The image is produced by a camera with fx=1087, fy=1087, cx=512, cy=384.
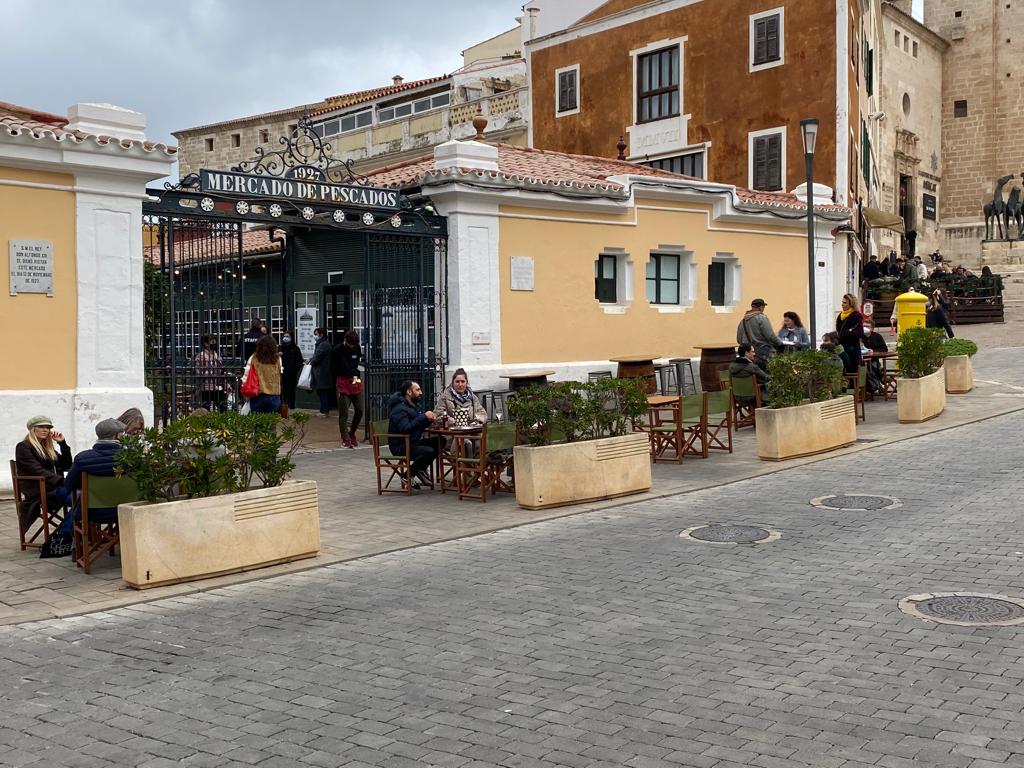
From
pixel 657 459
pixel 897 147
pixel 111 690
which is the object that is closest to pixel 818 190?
pixel 657 459

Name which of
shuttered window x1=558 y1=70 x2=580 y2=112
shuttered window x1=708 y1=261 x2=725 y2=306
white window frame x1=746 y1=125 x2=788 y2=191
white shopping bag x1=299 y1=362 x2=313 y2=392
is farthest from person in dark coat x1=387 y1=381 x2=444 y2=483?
shuttered window x1=558 y1=70 x2=580 y2=112

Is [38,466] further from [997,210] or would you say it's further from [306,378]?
[997,210]

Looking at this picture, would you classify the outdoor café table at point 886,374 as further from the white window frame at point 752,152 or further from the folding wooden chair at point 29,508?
the folding wooden chair at point 29,508

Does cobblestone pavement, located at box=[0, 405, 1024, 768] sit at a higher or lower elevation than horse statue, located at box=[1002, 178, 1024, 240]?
lower

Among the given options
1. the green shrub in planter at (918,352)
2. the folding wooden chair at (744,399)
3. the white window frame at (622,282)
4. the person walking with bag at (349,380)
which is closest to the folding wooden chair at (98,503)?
the person walking with bag at (349,380)

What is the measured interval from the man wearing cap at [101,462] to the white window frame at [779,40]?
23032 millimetres

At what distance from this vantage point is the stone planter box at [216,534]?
781 centimetres

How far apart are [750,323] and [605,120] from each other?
53.3 feet

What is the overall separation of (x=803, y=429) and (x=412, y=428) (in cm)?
506

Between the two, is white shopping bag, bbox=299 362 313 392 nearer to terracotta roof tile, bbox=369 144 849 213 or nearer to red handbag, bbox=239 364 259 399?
terracotta roof tile, bbox=369 144 849 213

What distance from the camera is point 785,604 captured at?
22.7 ft

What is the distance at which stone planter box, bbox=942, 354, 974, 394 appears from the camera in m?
19.6

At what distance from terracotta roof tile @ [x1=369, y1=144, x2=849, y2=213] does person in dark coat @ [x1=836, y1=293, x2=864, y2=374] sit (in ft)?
12.7

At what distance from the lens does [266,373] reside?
1470cm
